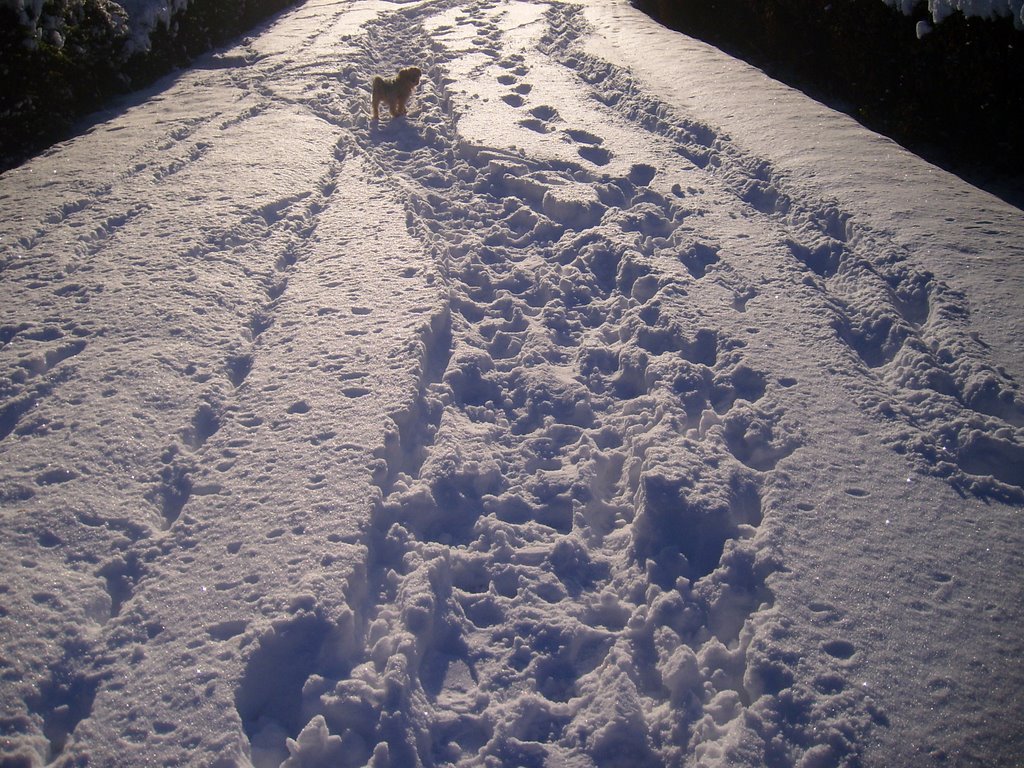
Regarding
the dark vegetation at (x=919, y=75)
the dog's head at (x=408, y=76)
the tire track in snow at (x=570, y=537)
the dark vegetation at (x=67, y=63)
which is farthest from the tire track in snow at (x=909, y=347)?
the dark vegetation at (x=67, y=63)

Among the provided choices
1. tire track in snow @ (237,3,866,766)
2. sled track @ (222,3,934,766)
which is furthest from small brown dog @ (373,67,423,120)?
tire track in snow @ (237,3,866,766)

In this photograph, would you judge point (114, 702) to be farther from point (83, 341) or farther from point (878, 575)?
point (878, 575)

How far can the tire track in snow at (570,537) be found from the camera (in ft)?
7.43

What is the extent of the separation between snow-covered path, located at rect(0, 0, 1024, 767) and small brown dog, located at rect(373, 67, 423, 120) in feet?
5.13

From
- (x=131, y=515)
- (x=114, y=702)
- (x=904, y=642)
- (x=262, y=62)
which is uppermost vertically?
(x=262, y=62)

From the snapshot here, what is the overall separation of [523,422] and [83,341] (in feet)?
8.32

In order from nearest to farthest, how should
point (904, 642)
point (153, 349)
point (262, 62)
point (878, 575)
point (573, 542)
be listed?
point (904, 642)
point (878, 575)
point (573, 542)
point (153, 349)
point (262, 62)

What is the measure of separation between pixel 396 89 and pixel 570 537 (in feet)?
18.0

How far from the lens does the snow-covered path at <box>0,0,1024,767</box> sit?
2266 mm

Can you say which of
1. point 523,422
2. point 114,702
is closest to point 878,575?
point 523,422

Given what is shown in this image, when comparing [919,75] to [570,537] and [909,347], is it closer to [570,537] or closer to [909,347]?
[909,347]

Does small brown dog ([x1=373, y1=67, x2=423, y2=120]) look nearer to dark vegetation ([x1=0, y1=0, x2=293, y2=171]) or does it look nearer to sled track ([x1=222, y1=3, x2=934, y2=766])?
sled track ([x1=222, y1=3, x2=934, y2=766])

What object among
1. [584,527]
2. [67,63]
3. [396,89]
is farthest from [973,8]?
[67,63]

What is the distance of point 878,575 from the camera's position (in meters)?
2.54
